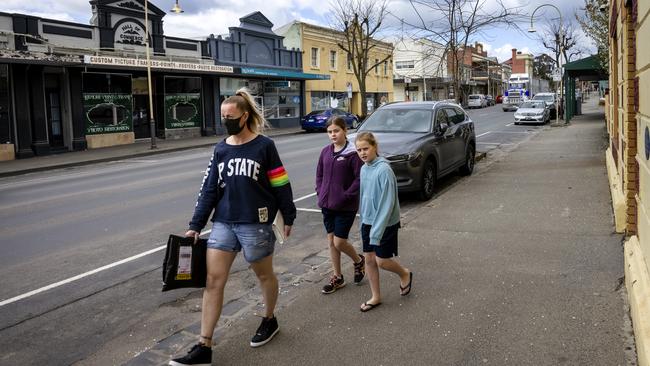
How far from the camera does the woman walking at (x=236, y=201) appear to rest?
3871 mm

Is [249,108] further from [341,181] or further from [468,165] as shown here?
[468,165]

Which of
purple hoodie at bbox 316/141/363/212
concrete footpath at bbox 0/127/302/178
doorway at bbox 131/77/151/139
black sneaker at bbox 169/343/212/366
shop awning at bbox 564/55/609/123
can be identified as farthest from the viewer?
doorway at bbox 131/77/151/139

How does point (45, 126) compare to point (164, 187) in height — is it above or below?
above

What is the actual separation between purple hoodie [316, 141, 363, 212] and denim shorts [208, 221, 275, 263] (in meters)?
1.23

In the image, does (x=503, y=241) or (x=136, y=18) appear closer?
(x=503, y=241)

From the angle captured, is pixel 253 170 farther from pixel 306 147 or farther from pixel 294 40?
pixel 294 40

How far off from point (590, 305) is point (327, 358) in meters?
2.18

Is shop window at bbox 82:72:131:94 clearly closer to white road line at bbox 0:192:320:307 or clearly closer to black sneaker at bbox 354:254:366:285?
white road line at bbox 0:192:320:307

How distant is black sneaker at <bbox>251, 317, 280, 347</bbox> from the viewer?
416 centimetres

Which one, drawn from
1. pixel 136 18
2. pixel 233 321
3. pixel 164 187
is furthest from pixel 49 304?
pixel 136 18

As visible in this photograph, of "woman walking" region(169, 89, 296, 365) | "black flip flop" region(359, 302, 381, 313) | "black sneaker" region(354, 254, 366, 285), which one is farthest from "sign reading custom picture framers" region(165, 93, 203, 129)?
"woman walking" region(169, 89, 296, 365)

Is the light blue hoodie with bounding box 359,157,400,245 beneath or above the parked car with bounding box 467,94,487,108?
beneath

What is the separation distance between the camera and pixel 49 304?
17.8ft

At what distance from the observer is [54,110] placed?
23.0 meters
